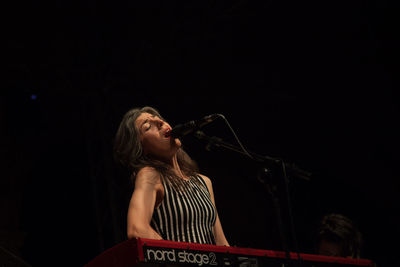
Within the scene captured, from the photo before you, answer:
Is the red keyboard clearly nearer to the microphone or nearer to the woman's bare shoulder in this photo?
the woman's bare shoulder

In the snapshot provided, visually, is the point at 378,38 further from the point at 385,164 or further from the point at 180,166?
the point at 180,166

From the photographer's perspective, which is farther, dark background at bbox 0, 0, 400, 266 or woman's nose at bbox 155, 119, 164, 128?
dark background at bbox 0, 0, 400, 266

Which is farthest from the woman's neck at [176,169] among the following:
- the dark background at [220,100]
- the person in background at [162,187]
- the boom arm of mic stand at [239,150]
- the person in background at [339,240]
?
the dark background at [220,100]

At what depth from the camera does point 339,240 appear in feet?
12.8

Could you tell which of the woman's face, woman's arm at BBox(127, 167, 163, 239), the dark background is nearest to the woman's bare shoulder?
woman's arm at BBox(127, 167, 163, 239)

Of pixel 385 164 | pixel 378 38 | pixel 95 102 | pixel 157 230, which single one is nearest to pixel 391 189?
pixel 385 164

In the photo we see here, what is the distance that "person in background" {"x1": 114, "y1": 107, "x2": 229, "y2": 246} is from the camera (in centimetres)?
229

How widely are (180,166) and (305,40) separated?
428 cm

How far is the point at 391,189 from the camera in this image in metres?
6.15

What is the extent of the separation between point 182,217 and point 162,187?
183 millimetres

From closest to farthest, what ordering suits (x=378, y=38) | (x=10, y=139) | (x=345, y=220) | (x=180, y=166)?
(x=180, y=166), (x=345, y=220), (x=378, y=38), (x=10, y=139)

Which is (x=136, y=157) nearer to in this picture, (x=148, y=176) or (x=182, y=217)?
(x=148, y=176)

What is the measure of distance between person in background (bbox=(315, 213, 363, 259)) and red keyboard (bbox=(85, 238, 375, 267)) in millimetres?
2052

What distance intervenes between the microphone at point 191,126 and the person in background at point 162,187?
166 millimetres
